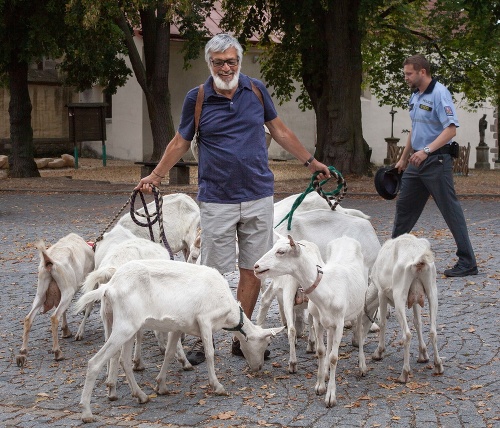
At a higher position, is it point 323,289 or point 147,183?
point 147,183

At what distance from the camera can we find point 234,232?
724 cm

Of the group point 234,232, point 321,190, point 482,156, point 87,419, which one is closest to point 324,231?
point 321,190

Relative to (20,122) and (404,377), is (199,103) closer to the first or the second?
(404,377)

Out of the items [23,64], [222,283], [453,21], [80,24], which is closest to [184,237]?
[222,283]

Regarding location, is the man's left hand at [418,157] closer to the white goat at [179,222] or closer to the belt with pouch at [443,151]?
the belt with pouch at [443,151]

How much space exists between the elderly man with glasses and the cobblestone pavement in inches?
26.1

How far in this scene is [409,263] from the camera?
6.90m

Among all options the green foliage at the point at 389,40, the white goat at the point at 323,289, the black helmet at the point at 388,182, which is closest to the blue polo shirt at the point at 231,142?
the white goat at the point at 323,289

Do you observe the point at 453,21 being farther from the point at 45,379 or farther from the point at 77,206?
the point at 45,379

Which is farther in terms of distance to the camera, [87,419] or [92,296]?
[92,296]

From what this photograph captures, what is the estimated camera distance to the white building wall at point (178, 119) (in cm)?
3891

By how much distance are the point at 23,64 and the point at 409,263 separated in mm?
22398

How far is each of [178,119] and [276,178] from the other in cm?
1288

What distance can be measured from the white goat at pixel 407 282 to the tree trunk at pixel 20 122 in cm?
2192
